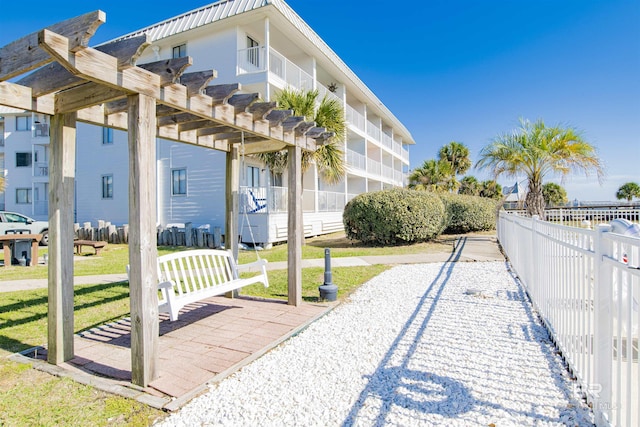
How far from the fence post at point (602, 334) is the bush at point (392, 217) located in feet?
35.4

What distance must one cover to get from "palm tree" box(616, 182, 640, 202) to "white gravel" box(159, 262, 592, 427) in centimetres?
6946

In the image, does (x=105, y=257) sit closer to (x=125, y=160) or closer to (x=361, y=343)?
(x=125, y=160)

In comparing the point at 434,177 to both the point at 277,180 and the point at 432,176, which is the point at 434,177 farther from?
the point at 277,180

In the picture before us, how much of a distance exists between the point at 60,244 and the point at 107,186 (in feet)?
59.5

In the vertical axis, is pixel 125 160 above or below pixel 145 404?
above

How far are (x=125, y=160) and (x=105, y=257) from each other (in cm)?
824

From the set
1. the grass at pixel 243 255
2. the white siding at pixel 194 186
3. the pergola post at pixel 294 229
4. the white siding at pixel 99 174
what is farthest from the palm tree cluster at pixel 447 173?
the pergola post at pixel 294 229

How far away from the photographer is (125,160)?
18.8 m

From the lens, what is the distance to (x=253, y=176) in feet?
55.8

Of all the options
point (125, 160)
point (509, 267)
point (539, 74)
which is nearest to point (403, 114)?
point (539, 74)

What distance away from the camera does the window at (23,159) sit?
28375 mm

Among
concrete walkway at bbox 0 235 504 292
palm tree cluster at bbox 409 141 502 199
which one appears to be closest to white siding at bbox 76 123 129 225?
concrete walkway at bbox 0 235 504 292

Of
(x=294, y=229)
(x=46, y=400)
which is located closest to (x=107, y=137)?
(x=294, y=229)

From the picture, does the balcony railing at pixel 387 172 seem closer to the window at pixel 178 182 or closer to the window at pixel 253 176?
the window at pixel 253 176
